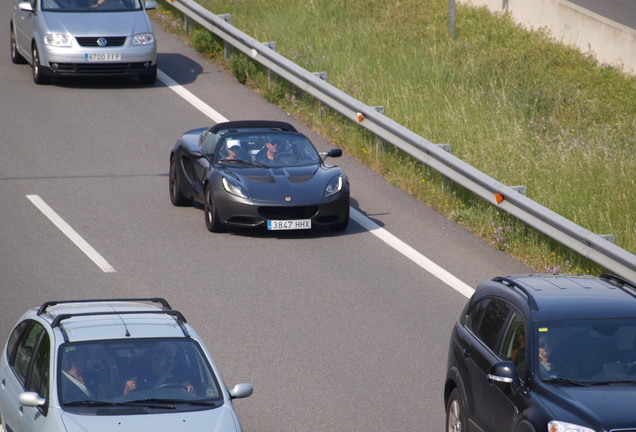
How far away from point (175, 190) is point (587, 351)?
33.0 ft

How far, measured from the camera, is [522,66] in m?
23.6

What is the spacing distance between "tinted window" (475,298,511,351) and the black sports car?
6.78 metres

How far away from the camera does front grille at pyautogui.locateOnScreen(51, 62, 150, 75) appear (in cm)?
2305

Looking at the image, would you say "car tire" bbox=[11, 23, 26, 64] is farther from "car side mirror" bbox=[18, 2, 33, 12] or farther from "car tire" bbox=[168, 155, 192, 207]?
"car tire" bbox=[168, 155, 192, 207]

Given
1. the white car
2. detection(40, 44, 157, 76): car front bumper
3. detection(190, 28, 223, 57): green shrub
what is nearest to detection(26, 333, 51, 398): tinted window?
the white car

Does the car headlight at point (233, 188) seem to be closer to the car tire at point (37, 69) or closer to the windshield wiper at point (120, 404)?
the windshield wiper at point (120, 404)

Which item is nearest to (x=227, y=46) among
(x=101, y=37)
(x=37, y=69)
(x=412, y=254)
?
(x=101, y=37)

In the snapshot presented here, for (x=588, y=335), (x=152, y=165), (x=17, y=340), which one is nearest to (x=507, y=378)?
(x=588, y=335)

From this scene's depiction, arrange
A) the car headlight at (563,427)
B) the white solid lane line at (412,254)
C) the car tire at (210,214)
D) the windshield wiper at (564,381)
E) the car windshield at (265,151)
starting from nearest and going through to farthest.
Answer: the car headlight at (563,427) → the windshield wiper at (564,381) → the white solid lane line at (412,254) → the car tire at (210,214) → the car windshield at (265,151)

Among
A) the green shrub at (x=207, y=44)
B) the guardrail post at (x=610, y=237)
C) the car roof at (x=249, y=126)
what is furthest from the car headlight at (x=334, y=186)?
the green shrub at (x=207, y=44)

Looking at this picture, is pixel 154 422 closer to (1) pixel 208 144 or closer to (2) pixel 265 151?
(2) pixel 265 151

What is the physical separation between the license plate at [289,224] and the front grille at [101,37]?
830 centimetres

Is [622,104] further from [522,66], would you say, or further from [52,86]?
[52,86]

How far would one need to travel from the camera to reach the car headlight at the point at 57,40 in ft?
75.1
